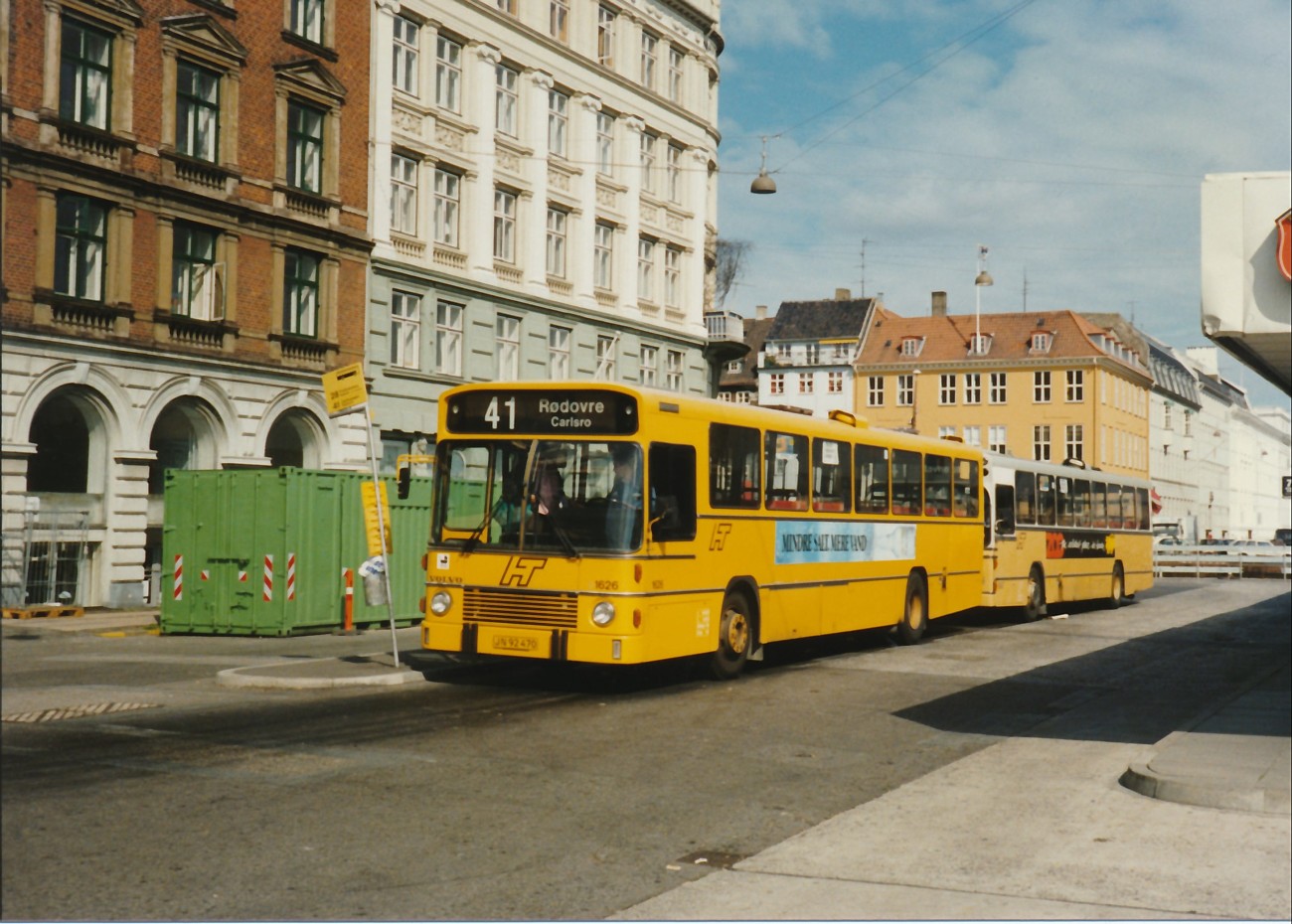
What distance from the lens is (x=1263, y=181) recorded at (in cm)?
952

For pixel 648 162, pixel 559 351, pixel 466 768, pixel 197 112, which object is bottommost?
pixel 466 768

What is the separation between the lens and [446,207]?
36.7 metres

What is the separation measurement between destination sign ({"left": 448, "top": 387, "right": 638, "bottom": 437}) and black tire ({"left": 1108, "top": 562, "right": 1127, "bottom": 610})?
22.3 metres

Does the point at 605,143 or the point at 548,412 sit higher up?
the point at 605,143

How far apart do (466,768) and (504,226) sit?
30.2m

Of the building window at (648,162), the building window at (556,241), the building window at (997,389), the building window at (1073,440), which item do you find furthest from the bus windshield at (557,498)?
the building window at (997,389)

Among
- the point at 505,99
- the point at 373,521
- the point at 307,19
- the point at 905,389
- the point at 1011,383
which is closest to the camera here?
the point at 373,521

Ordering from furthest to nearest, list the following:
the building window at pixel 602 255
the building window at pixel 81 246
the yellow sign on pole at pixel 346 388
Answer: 1. the building window at pixel 602 255
2. the building window at pixel 81 246
3. the yellow sign on pole at pixel 346 388

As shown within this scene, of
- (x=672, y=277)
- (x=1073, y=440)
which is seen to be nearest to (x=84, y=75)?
(x=672, y=277)

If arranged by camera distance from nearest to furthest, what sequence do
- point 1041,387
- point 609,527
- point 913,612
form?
1. point 609,527
2. point 913,612
3. point 1041,387

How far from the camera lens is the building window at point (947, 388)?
97.8m

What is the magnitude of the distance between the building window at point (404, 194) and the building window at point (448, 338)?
217 cm

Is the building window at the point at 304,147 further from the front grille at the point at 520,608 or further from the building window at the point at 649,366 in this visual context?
the front grille at the point at 520,608

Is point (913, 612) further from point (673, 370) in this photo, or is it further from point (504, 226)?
point (673, 370)
